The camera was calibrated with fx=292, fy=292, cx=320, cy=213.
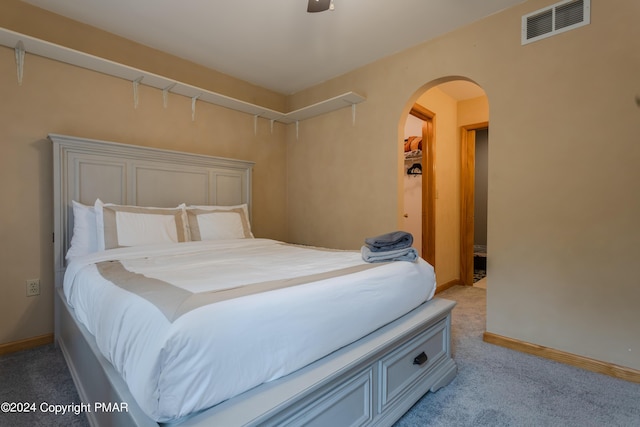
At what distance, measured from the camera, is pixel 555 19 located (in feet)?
6.79

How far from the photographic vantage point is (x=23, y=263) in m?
2.26

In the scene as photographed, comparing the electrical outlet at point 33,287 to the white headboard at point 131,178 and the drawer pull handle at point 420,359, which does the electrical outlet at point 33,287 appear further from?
the drawer pull handle at point 420,359

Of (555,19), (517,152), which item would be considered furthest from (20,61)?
(555,19)

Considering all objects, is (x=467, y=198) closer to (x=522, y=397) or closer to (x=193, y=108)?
(x=522, y=397)

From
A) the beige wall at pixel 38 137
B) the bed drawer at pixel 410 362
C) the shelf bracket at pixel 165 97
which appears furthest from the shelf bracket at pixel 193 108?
the bed drawer at pixel 410 362

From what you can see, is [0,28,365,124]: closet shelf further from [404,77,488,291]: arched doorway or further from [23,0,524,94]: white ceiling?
[404,77,488,291]: arched doorway

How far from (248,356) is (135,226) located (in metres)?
1.82

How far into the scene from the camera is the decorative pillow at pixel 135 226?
7.00 ft

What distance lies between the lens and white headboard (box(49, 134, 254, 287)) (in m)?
2.27

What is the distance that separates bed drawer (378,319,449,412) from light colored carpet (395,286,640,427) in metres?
0.19

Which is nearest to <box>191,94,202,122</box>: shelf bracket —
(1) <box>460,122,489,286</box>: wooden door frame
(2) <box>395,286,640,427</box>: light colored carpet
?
(2) <box>395,286,640,427</box>: light colored carpet

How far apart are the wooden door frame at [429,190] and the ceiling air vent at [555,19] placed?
4.49ft

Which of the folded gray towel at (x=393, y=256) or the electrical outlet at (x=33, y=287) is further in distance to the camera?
the electrical outlet at (x=33, y=287)

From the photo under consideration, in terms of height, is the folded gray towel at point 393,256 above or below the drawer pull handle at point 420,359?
above
